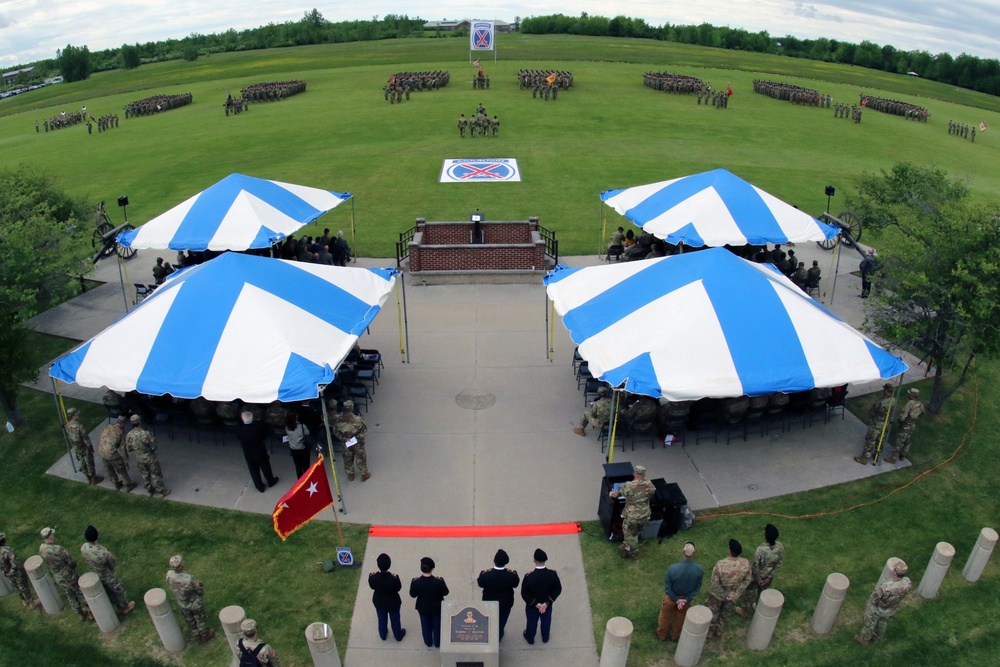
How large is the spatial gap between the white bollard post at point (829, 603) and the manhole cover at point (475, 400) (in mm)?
5995

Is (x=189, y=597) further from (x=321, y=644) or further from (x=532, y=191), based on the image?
(x=532, y=191)

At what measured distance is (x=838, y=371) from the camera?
9.61 metres

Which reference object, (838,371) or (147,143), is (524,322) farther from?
(147,143)

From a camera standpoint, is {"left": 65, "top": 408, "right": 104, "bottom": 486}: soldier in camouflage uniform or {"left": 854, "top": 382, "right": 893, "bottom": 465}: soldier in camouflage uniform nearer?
{"left": 65, "top": 408, "right": 104, "bottom": 486}: soldier in camouflage uniform

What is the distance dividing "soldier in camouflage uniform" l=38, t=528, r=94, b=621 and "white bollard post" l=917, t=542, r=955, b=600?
9.88 metres

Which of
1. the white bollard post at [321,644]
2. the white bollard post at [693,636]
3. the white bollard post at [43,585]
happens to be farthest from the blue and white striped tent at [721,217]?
the white bollard post at [43,585]

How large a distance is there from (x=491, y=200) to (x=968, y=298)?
16.4m

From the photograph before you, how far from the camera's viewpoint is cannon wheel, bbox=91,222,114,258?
18.2 metres

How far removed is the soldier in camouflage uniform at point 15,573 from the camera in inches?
308

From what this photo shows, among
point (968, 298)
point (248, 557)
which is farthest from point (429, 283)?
point (968, 298)

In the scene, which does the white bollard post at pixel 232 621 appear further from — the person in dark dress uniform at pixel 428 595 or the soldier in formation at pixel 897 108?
the soldier in formation at pixel 897 108

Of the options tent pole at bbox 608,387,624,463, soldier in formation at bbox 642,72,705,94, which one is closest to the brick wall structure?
tent pole at bbox 608,387,624,463

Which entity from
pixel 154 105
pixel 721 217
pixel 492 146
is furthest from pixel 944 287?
pixel 154 105

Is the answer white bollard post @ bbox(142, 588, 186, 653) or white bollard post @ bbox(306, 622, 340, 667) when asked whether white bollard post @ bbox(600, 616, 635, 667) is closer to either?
white bollard post @ bbox(306, 622, 340, 667)
